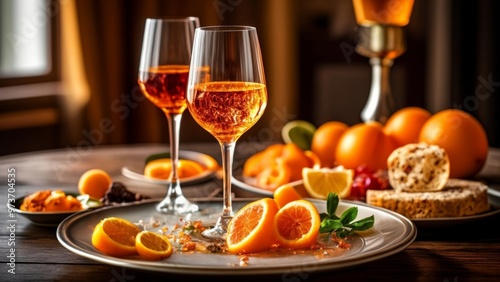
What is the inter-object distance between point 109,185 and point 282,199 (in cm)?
49

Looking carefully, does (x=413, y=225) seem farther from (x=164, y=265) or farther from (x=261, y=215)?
(x=164, y=265)

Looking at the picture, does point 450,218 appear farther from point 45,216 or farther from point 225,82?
point 45,216

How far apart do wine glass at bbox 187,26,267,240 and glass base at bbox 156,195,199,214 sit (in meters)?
0.24

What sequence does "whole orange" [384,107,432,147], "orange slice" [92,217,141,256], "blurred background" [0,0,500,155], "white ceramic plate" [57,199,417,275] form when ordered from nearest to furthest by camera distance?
"white ceramic plate" [57,199,417,275]
"orange slice" [92,217,141,256]
"whole orange" [384,107,432,147]
"blurred background" [0,0,500,155]

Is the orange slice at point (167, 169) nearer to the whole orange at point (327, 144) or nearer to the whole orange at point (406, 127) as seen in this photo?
the whole orange at point (327, 144)

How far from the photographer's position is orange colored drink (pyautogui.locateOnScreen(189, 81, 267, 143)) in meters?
1.35

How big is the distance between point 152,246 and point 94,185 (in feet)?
1.86

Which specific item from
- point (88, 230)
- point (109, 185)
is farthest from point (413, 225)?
point (109, 185)

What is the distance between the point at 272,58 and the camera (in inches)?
174

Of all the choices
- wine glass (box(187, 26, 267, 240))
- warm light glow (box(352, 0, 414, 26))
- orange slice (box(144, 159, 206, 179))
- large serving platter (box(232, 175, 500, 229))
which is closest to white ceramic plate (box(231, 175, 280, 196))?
large serving platter (box(232, 175, 500, 229))

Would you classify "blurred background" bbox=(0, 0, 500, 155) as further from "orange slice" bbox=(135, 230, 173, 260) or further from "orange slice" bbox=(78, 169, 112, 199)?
"orange slice" bbox=(135, 230, 173, 260)

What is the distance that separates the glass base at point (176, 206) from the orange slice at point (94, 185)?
0.18 metres

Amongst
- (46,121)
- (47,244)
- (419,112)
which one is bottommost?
(46,121)

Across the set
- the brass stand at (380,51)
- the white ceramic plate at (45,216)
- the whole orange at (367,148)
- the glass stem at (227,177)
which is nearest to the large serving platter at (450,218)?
the whole orange at (367,148)
